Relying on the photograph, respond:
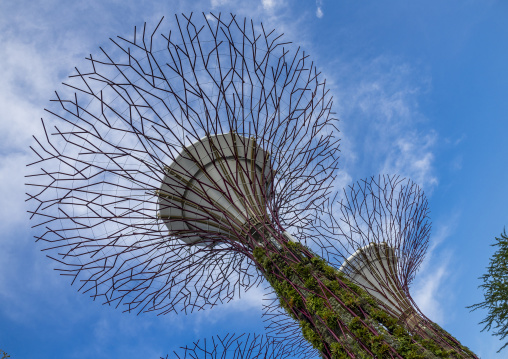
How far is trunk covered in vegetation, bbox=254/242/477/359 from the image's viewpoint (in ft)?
19.6

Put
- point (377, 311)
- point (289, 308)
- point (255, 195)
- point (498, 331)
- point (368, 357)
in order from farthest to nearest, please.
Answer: point (498, 331), point (255, 195), point (289, 308), point (377, 311), point (368, 357)

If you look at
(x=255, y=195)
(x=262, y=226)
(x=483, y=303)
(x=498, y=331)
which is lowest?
(x=498, y=331)

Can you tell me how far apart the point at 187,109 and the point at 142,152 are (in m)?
1.35

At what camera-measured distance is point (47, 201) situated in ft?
29.2

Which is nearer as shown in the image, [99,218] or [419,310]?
[99,218]

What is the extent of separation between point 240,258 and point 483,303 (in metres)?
9.07

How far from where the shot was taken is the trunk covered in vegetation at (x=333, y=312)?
5969mm

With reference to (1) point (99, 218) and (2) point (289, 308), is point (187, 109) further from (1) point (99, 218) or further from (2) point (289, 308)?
(2) point (289, 308)

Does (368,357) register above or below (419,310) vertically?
below

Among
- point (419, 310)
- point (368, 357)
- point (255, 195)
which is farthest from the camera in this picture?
point (419, 310)

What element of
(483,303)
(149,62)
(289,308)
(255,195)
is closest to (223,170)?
(255,195)

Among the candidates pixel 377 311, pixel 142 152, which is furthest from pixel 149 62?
pixel 377 311

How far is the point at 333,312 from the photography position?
21.5 feet

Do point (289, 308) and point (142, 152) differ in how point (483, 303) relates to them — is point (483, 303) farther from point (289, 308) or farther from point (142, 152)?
point (142, 152)
